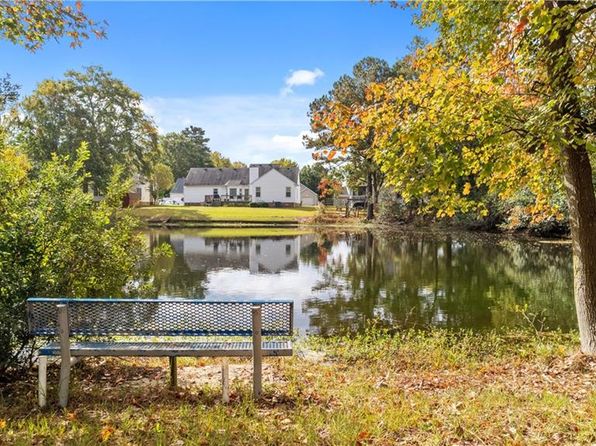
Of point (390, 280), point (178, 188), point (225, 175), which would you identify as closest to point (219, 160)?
point (178, 188)

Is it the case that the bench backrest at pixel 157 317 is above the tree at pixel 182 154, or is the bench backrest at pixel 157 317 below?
below

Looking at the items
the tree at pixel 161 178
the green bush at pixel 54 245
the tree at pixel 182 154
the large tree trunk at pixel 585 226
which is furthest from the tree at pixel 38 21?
the tree at pixel 182 154

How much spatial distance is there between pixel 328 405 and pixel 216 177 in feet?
230

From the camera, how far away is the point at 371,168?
44.5 meters

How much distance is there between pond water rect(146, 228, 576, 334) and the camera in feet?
36.8

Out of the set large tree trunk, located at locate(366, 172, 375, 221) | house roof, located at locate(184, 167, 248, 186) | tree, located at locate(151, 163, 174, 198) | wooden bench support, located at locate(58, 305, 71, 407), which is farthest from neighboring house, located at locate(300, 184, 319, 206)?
wooden bench support, located at locate(58, 305, 71, 407)

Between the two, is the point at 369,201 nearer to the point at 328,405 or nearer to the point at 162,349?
the point at 328,405

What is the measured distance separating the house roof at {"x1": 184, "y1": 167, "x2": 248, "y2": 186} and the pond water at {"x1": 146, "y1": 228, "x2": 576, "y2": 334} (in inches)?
1686

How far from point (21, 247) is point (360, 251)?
889 inches

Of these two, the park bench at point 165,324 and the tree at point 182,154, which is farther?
the tree at point 182,154

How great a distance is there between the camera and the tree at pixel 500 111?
17.5ft

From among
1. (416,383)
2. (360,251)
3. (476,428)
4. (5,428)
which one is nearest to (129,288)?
(5,428)

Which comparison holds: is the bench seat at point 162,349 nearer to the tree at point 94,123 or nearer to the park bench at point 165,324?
the park bench at point 165,324

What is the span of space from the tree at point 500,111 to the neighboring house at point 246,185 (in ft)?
202
